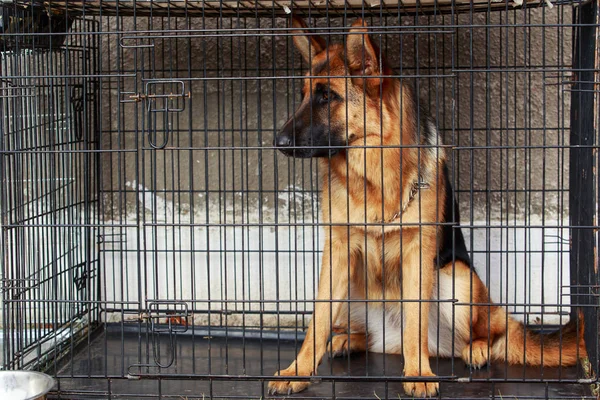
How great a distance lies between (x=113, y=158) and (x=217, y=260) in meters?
0.99

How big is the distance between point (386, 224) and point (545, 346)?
1.14 m

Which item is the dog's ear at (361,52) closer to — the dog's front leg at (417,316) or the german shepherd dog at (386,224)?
the german shepherd dog at (386,224)

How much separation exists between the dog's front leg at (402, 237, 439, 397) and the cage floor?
89mm

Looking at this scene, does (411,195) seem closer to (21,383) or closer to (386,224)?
(386,224)

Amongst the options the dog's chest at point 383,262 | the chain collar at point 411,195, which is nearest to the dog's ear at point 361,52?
the chain collar at point 411,195

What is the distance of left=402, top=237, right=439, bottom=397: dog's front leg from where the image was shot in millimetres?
3729

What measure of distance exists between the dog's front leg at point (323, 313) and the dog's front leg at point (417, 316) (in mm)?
325

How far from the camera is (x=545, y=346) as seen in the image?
4004 mm

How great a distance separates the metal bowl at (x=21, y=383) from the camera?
3.49 meters

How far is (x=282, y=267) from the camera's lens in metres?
5.07

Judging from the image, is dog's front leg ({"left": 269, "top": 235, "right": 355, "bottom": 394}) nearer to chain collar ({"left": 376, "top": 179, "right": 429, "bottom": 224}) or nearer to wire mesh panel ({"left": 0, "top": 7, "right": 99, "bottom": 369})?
chain collar ({"left": 376, "top": 179, "right": 429, "bottom": 224})

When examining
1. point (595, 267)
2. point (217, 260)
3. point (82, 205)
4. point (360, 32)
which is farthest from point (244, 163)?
point (595, 267)

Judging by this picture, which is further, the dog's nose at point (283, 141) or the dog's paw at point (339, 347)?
the dog's paw at point (339, 347)

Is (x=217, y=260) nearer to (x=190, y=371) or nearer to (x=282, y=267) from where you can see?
(x=282, y=267)
